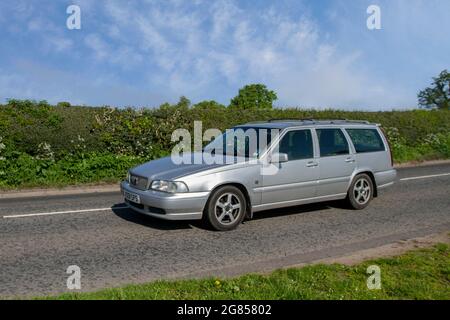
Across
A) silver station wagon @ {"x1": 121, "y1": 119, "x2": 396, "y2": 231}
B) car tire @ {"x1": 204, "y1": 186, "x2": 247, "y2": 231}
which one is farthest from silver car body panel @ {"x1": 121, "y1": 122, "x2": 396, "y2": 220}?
car tire @ {"x1": 204, "y1": 186, "x2": 247, "y2": 231}

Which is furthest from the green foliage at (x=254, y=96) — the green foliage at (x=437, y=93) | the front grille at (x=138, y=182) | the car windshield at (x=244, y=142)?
the front grille at (x=138, y=182)

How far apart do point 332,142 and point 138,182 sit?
148 inches

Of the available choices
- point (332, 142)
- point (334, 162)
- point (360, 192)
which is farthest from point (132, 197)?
point (360, 192)

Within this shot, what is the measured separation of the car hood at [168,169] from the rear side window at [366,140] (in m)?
3.13

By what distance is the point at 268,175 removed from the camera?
6887mm

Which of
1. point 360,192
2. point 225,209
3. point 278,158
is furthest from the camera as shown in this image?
point 360,192

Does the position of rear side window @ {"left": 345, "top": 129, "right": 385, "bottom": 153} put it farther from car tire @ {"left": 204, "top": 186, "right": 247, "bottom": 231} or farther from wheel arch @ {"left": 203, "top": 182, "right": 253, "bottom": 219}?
car tire @ {"left": 204, "top": 186, "right": 247, "bottom": 231}

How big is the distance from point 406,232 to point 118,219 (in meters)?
4.84

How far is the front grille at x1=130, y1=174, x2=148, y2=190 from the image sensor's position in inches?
258

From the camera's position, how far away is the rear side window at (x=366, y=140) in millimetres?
8391

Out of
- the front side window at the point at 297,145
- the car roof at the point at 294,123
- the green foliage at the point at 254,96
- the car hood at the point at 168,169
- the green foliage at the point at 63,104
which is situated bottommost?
the car hood at the point at 168,169

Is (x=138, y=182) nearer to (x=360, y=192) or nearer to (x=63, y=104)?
(x=360, y=192)

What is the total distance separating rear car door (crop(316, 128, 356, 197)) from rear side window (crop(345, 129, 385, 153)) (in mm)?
271

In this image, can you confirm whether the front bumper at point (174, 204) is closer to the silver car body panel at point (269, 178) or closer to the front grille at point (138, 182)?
the silver car body panel at point (269, 178)
